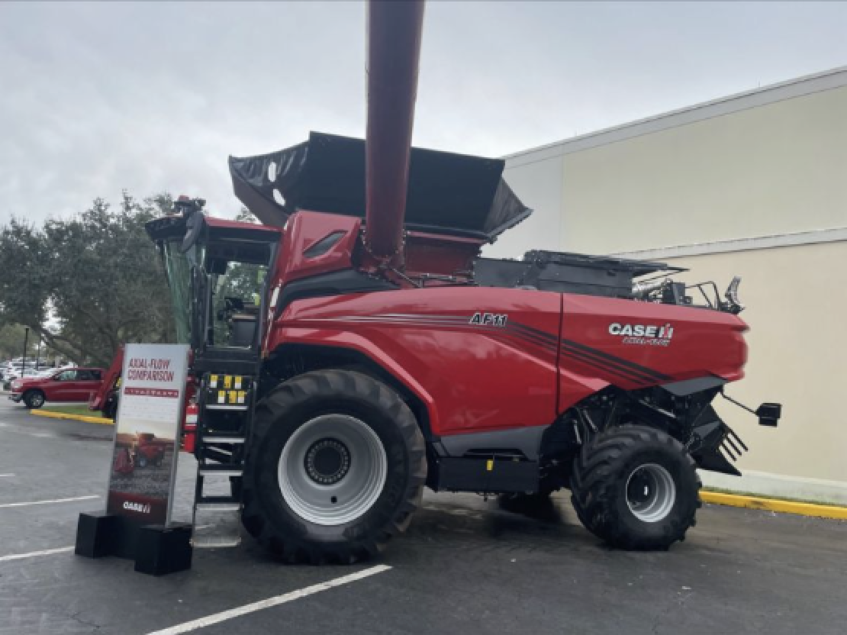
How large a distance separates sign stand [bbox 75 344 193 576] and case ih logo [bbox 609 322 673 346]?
163 inches

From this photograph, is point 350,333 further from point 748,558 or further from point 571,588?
point 748,558

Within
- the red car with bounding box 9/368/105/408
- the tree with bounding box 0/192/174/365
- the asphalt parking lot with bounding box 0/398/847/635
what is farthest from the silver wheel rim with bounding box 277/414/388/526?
the red car with bounding box 9/368/105/408

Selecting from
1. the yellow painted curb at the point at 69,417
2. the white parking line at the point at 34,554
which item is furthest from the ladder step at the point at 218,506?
the yellow painted curb at the point at 69,417

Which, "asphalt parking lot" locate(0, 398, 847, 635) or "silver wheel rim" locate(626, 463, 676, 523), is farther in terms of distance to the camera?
"silver wheel rim" locate(626, 463, 676, 523)

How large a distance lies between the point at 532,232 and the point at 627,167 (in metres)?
2.35

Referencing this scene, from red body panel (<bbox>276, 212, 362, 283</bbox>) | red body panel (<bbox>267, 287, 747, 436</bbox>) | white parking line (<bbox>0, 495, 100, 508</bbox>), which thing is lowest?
white parking line (<bbox>0, 495, 100, 508</bbox>)

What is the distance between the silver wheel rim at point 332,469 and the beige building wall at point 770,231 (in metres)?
7.16

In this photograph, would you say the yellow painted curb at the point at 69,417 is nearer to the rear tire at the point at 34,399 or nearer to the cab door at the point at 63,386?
the rear tire at the point at 34,399

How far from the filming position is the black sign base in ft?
15.9

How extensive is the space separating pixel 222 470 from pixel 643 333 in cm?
427

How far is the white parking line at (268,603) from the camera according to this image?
3.89 metres

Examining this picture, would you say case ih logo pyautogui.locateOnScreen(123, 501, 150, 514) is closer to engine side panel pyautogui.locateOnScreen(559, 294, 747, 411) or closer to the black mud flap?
engine side panel pyautogui.locateOnScreen(559, 294, 747, 411)

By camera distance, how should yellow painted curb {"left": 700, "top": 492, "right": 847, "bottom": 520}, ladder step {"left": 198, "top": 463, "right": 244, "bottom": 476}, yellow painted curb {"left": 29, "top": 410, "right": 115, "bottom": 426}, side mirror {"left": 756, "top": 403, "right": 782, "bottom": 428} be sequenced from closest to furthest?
ladder step {"left": 198, "top": 463, "right": 244, "bottom": 476} < side mirror {"left": 756, "top": 403, "right": 782, "bottom": 428} < yellow painted curb {"left": 700, "top": 492, "right": 847, "bottom": 520} < yellow painted curb {"left": 29, "top": 410, "right": 115, "bottom": 426}

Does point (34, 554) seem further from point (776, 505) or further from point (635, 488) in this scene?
point (776, 505)
